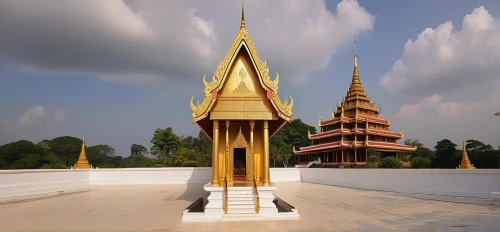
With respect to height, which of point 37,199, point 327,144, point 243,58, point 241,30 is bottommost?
point 37,199

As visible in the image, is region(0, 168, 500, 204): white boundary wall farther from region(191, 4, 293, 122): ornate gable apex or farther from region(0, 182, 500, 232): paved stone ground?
region(191, 4, 293, 122): ornate gable apex

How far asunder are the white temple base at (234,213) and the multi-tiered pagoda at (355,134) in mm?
25450

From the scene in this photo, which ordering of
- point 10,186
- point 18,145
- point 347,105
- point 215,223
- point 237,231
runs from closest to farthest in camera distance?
point 237,231 → point 215,223 → point 10,186 → point 347,105 → point 18,145

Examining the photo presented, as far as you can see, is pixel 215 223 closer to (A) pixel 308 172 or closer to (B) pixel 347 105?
(A) pixel 308 172

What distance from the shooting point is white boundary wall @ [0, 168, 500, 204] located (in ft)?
36.2

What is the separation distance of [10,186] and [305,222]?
12402 mm

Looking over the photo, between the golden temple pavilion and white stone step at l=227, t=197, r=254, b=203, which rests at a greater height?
the golden temple pavilion

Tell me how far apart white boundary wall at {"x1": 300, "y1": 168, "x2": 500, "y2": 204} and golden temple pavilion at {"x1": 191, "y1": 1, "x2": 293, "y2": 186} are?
6.94 m

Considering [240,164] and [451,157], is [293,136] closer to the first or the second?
[451,157]

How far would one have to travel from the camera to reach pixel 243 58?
10109 millimetres

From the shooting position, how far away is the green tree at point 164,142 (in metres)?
43.6

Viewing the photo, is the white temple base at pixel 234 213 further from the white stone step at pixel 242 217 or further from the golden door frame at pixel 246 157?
the golden door frame at pixel 246 157

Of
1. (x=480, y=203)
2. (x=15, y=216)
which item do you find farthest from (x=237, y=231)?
(x=480, y=203)

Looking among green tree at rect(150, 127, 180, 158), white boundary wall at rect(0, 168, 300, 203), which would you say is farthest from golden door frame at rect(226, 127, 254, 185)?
green tree at rect(150, 127, 180, 158)
